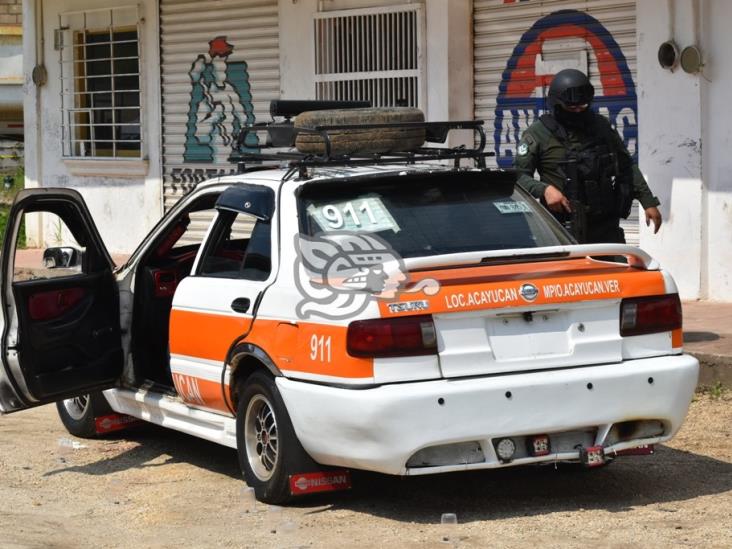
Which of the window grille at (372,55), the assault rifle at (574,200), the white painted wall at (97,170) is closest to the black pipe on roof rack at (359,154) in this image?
the assault rifle at (574,200)

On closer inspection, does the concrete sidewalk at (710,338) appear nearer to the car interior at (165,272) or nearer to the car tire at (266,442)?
the car interior at (165,272)

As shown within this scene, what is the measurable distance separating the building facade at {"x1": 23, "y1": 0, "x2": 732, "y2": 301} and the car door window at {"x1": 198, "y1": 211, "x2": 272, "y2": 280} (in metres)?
4.96

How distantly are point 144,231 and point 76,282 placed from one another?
9.74 meters

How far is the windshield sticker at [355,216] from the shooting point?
652 cm

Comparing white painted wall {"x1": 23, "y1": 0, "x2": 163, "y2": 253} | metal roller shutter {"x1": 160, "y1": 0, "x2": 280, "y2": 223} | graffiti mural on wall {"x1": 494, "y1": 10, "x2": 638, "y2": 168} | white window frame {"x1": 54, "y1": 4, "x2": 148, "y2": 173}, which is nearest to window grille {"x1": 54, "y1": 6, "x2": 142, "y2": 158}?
white window frame {"x1": 54, "y1": 4, "x2": 148, "y2": 173}

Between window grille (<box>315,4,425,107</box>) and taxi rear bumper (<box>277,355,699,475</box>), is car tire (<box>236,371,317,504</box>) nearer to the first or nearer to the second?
taxi rear bumper (<box>277,355,699,475</box>)

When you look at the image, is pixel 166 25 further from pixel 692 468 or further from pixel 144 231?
pixel 692 468

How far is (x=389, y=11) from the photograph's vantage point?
14289 millimetres

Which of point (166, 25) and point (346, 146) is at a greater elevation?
point (166, 25)

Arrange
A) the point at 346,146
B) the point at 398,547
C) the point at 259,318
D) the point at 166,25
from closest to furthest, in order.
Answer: the point at 398,547 < the point at 259,318 < the point at 346,146 < the point at 166,25

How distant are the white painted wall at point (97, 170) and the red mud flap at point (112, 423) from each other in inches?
348

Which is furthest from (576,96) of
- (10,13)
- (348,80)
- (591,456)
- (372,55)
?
(10,13)

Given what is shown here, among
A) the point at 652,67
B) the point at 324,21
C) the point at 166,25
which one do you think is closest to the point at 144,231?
the point at 166,25

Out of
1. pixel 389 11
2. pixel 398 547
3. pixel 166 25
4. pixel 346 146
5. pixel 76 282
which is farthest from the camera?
pixel 166 25
